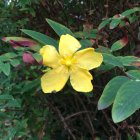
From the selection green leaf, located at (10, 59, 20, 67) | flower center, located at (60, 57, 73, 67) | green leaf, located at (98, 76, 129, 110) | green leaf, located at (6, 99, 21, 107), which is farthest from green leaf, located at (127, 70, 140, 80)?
green leaf, located at (6, 99, 21, 107)

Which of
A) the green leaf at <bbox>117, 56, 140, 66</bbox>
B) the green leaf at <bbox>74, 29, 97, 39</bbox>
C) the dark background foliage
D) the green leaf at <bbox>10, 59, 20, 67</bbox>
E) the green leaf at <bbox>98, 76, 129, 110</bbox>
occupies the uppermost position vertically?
the green leaf at <bbox>10, 59, 20, 67</bbox>

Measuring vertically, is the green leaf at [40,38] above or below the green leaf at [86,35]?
above

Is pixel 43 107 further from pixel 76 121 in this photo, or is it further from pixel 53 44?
pixel 53 44

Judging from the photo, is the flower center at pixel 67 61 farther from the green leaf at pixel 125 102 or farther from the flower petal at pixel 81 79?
the green leaf at pixel 125 102

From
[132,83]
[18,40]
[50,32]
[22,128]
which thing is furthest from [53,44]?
[50,32]

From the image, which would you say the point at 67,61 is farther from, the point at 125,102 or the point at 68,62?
the point at 125,102

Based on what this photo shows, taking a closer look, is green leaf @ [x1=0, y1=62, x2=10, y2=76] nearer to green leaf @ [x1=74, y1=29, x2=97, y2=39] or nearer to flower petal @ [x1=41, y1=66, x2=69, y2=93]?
flower petal @ [x1=41, y1=66, x2=69, y2=93]

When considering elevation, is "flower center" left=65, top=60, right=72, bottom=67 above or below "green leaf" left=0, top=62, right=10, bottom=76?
above

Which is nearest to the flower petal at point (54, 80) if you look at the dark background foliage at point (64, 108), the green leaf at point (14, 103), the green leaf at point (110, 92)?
the green leaf at point (110, 92)
